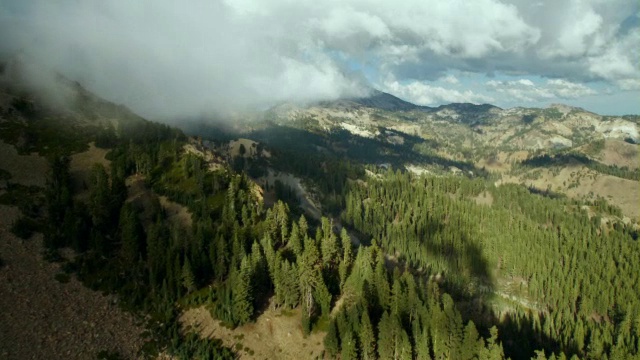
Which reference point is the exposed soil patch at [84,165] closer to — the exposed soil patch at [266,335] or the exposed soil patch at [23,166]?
the exposed soil patch at [23,166]

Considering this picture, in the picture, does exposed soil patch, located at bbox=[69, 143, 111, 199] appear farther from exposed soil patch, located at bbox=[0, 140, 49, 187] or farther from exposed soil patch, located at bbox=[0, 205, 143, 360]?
exposed soil patch, located at bbox=[0, 205, 143, 360]

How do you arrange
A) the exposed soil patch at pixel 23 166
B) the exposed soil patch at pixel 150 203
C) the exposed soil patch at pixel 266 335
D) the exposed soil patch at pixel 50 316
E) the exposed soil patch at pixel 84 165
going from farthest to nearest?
the exposed soil patch at pixel 84 165 < the exposed soil patch at pixel 23 166 < the exposed soil patch at pixel 150 203 < the exposed soil patch at pixel 266 335 < the exposed soil patch at pixel 50 316

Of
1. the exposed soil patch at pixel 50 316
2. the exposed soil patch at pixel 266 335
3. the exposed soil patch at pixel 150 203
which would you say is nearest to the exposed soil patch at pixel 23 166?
the exposed soil patch at pixel 150 203

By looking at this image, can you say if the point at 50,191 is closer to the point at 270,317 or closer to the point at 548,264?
the point at 270,317

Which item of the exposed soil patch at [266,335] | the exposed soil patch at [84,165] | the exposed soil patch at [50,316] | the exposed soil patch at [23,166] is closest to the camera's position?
the exposed soil patch at [50,316]

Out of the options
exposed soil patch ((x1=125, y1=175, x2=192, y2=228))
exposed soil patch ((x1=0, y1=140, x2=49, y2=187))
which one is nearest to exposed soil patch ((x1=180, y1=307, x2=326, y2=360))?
exposed soil patch ((x1=125, y1=175, x2=192, y2=228))

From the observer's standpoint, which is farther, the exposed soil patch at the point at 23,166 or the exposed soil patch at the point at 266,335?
the exposed soil patch at the point at 23,166

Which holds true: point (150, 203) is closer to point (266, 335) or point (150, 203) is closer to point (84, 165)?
point (84, 165)
